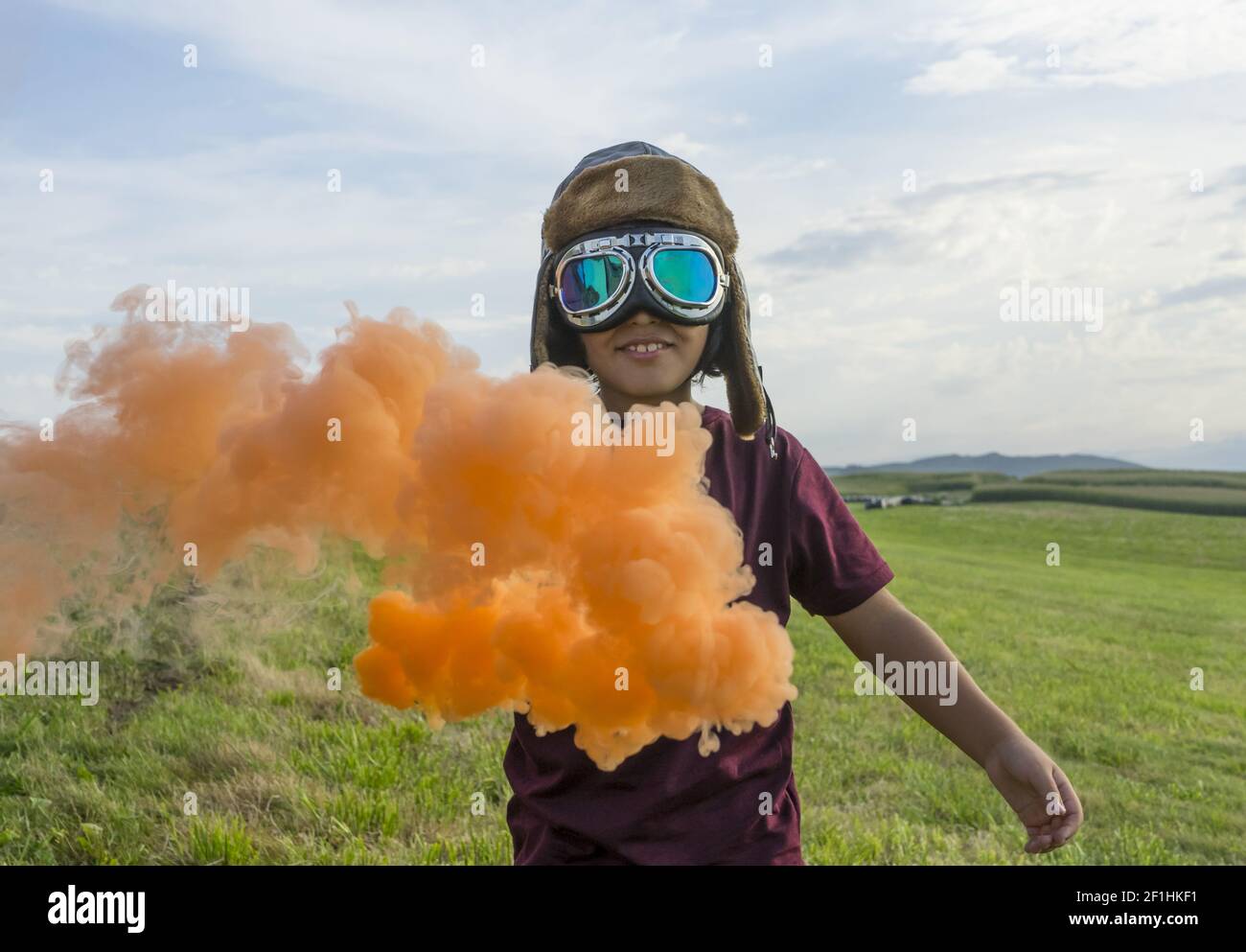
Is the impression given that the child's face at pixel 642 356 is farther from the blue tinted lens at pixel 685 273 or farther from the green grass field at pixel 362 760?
the green grass field at pixel 362 760

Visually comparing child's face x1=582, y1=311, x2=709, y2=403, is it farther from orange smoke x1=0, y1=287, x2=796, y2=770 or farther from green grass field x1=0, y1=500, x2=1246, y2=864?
green grass field x1=0, y1=500, x2=1246, y2=864

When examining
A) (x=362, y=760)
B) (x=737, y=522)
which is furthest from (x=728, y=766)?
(x=362, y=760)

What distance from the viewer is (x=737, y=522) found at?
3033mm

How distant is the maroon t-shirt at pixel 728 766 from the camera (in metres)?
2.75

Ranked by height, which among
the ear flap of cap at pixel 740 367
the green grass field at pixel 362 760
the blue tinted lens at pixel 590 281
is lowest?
the green grass field at pixel 362 760

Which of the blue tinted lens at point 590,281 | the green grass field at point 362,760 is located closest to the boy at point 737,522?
the blue tinted lens at point 590,281

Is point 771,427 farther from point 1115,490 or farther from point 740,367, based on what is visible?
point 1115,490

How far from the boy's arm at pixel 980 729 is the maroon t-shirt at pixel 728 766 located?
0.31ft

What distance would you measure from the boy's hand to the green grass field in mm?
1720

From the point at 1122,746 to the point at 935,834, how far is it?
3.80 meters

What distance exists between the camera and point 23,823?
4.35 metres

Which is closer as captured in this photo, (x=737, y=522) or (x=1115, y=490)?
(x=737, y=522)

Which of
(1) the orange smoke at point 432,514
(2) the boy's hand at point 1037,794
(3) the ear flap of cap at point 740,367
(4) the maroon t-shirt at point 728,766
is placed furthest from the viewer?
(3) the ear flap of cap at point 740,367

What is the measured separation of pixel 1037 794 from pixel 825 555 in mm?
906
